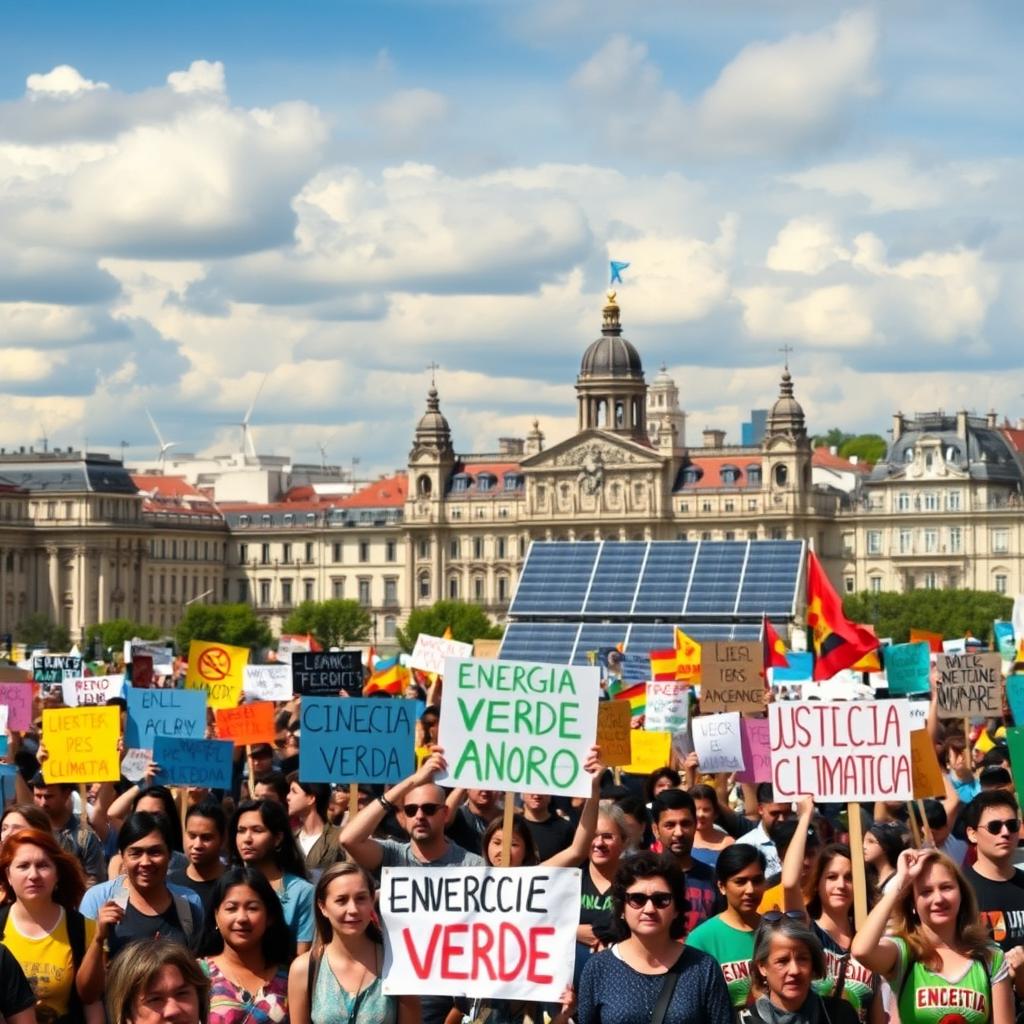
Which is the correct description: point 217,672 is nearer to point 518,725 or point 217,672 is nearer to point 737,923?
point 518,725

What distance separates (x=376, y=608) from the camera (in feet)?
425

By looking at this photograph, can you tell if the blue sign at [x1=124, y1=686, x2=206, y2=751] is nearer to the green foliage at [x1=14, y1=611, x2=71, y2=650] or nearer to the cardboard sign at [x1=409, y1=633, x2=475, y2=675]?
the cardboard sign at [x1=409, y1=633, x2=475, y2=675]

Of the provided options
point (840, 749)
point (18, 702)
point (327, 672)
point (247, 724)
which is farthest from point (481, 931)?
point (327, 672)

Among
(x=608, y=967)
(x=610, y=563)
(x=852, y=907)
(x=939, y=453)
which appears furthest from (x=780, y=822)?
(x=939, y=453)

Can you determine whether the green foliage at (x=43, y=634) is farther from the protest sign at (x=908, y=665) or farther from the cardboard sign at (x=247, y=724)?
the cardboard sign at (x=247, y=724)

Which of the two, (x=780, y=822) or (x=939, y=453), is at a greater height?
(x=939, y=453)

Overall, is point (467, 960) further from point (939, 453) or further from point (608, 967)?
point (939, 453)

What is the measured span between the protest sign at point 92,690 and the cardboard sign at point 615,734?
6.35 m

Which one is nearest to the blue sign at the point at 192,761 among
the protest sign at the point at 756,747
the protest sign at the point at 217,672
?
the protest sign at the point at 756,747

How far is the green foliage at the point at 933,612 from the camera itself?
334ft

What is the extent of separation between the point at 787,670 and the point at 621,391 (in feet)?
305

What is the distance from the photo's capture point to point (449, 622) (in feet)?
379

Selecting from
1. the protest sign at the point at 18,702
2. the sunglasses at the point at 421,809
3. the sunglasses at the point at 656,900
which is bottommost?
the sunglasses at the point at 656,900

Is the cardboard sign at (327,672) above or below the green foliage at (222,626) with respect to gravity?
below
